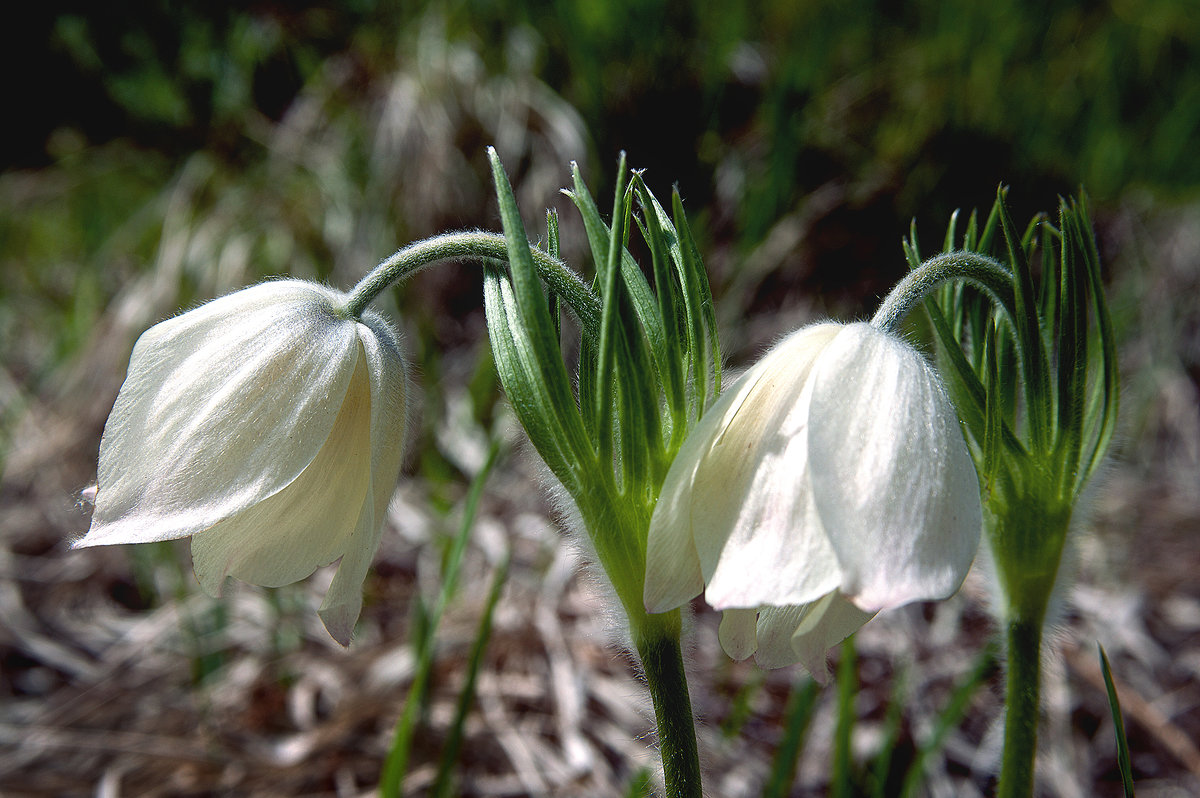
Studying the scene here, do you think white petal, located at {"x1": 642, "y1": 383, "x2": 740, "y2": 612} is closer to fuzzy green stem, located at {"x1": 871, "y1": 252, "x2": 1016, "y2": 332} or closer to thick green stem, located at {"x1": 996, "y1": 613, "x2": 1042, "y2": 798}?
fuzzy green stem, located at {"x1": 871, "y1": 252, "x2": 1016, "y2": 332}

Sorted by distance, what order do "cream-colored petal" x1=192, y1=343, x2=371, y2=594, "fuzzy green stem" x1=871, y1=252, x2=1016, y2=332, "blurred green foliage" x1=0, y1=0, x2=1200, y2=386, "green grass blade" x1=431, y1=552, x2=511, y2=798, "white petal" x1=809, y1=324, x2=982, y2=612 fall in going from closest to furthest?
"white petal" x1=809, y1=324, x2=982, y2=612
"fuzzy green stem" x1=871, y1=252, x2=1016, y2=332
"cream-colored petal" x1=192, y1=343, x2=371, y2=594
"green grass blade" x1=431, y1=552, x2=511, y2=798
"blurred green foliage" x1=0, y1=0, x2=1200, y2=386

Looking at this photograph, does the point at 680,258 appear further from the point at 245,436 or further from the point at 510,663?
the point at 510,663

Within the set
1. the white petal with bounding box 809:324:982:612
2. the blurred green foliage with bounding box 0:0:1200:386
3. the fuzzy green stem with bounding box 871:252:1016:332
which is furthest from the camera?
the blurred green foliage with bounding box 0:0:1200:386

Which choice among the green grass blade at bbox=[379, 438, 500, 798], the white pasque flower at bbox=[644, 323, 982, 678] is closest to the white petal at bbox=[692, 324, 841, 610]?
the white pasque flower at bbox=[644, 323, 982, 678]

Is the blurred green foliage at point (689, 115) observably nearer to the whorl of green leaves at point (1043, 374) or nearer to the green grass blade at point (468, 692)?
the green grass blade at point (468, 692)

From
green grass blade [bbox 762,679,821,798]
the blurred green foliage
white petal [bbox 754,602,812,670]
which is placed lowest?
green grass blade [bbox 762,679,821,798]

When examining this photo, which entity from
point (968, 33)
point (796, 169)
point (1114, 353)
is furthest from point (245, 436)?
point (968, 33)
